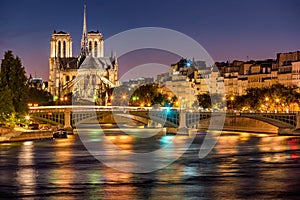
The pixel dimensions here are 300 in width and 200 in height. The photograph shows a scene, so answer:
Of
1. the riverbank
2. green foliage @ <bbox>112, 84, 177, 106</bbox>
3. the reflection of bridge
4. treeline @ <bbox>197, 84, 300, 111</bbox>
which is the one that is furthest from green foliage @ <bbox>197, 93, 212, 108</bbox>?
the riverbank

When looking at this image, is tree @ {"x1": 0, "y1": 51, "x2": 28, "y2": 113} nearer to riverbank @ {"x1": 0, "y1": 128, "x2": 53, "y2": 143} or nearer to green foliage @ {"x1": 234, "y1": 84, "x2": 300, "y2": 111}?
riverbank @ {"x1": 0, "y1": 128, "x2": 53, "y2": 143}

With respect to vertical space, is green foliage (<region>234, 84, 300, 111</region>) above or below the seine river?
above

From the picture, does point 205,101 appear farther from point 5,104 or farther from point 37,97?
point 5,104

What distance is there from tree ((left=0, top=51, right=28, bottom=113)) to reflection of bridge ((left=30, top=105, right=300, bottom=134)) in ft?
30.6

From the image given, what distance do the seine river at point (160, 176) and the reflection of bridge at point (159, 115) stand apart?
20.8 m

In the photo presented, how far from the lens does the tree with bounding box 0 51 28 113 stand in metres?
81.4

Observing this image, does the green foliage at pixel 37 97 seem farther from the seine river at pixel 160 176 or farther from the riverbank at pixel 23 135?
the seine river at pixel 160 176

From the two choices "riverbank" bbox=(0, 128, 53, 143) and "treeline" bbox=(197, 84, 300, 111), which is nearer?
"riverbank" bbox=(0, 128, 53, 143)

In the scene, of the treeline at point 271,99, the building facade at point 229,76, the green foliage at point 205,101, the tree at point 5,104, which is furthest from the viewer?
the green foliage at point 205,101

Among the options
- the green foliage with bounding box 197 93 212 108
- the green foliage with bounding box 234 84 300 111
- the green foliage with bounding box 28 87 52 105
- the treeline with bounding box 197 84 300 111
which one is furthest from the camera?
the green foliage with bounding box 197 93 212 108

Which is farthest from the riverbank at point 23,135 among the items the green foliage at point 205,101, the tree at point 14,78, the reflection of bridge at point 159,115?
the green foliage at point 205,101

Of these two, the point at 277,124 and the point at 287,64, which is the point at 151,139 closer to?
the point at 277,124

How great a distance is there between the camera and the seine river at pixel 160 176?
3762cm

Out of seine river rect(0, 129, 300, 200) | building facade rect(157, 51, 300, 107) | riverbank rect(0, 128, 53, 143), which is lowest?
seine river rect(0, 129, 300, 200)
